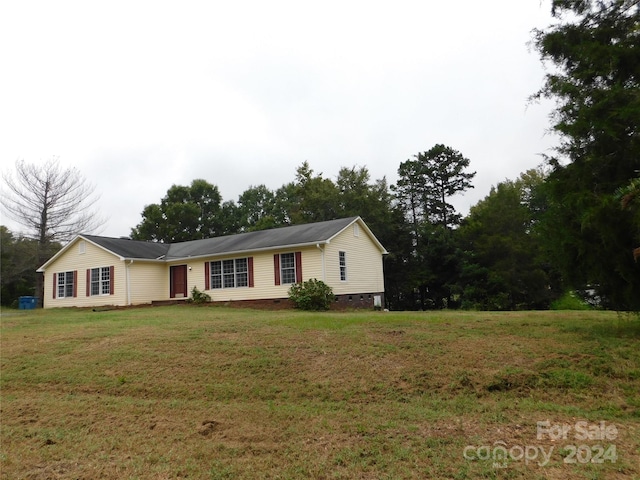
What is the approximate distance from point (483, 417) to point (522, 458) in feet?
3.48

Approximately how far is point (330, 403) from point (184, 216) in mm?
40860

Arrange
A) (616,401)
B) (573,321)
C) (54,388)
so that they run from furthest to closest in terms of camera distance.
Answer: (573,321)
(54,388)
(616,401)

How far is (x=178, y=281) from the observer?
22156 millimetres

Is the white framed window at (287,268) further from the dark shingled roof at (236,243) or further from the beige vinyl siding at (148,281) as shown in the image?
the beige vinyl siding at (148,281)

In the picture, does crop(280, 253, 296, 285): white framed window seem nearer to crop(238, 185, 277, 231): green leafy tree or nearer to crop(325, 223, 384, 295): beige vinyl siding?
crop(325, 223, 384, 295): beige vinyl siding

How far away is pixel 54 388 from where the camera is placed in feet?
23.5

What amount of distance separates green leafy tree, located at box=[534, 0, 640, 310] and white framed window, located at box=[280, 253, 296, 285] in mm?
11592

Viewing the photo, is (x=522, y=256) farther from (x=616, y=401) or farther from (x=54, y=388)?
(x=54, y=388)

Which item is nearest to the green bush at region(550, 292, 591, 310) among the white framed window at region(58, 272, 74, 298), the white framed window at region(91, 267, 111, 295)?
the white framed window at region(91, 267, 111, 295)

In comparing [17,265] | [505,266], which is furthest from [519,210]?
[17,265]

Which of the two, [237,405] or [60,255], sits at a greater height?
[60,255]

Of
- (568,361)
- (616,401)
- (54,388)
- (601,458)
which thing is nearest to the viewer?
(601,458)

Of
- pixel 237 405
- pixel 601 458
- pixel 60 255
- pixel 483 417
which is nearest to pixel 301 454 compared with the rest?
pixel 237 405

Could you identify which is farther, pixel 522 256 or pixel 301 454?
pixel 522 256
